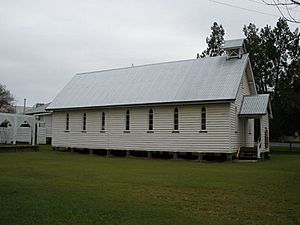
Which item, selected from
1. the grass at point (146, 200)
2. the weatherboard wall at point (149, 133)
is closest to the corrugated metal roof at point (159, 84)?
the weatherboard wall at point (149, 133)

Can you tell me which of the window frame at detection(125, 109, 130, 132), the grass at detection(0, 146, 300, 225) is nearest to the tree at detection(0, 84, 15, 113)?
the window frame at detection(125, 109, 130, 132)

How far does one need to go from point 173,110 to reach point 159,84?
3657mm

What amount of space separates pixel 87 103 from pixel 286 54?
26.1 meters

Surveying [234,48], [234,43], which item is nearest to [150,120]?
[234,48]

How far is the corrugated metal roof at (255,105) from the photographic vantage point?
29481mm

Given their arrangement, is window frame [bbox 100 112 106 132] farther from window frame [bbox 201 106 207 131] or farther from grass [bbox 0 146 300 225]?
grass [bbox 0 146 300 225]

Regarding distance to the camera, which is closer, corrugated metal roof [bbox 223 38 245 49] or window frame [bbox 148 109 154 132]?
corrugated metal roof [bbox 223 38 245 49]

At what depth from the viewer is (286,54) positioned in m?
48.9

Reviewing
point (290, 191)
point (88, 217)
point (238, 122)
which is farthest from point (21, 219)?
point (238, 122)

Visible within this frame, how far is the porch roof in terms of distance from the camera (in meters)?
29.4

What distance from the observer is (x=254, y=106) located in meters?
30.2

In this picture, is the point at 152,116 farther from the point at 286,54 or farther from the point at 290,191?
the point at 286,54

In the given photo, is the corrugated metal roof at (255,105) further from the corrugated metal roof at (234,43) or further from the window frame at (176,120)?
the window frame at (176,120)

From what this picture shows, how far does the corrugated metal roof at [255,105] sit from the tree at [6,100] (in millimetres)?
56157
